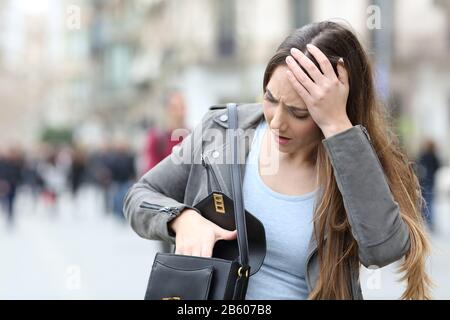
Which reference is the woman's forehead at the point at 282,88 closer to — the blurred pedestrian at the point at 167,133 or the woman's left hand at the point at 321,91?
the woman's left hand at the point at 321,91

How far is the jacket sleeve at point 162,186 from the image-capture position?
7.75 ft

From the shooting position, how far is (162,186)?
2455 millimetres

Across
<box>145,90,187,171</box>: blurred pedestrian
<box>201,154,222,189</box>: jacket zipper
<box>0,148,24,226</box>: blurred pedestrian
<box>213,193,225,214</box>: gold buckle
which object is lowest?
<box>0,148,24,226</box>: blurred pedestrian

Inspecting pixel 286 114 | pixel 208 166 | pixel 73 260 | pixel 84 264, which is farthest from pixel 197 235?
pixel 73 260

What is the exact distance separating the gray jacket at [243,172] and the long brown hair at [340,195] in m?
0.03

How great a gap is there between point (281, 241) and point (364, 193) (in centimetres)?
29

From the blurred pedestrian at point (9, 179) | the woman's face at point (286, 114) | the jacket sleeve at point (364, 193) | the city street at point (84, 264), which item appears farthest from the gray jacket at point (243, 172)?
the blurred pedestrian at point (9, 179)

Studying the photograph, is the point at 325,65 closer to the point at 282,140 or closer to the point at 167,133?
the point at 282,140

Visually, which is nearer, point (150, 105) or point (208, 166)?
point (208, 166)

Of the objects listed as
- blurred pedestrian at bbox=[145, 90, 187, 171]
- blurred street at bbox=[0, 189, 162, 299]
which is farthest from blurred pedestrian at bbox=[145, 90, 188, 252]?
blurred street at bbox=[0, 189, 162, 299]

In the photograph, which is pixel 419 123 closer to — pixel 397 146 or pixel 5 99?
pixel 397 146

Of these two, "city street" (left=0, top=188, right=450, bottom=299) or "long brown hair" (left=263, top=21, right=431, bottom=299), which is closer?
"long brown hair" (left=263, top=21, right=431, bottom=299)

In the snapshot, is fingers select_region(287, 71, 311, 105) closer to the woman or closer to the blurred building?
the woman

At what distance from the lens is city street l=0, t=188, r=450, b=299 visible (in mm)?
8192
